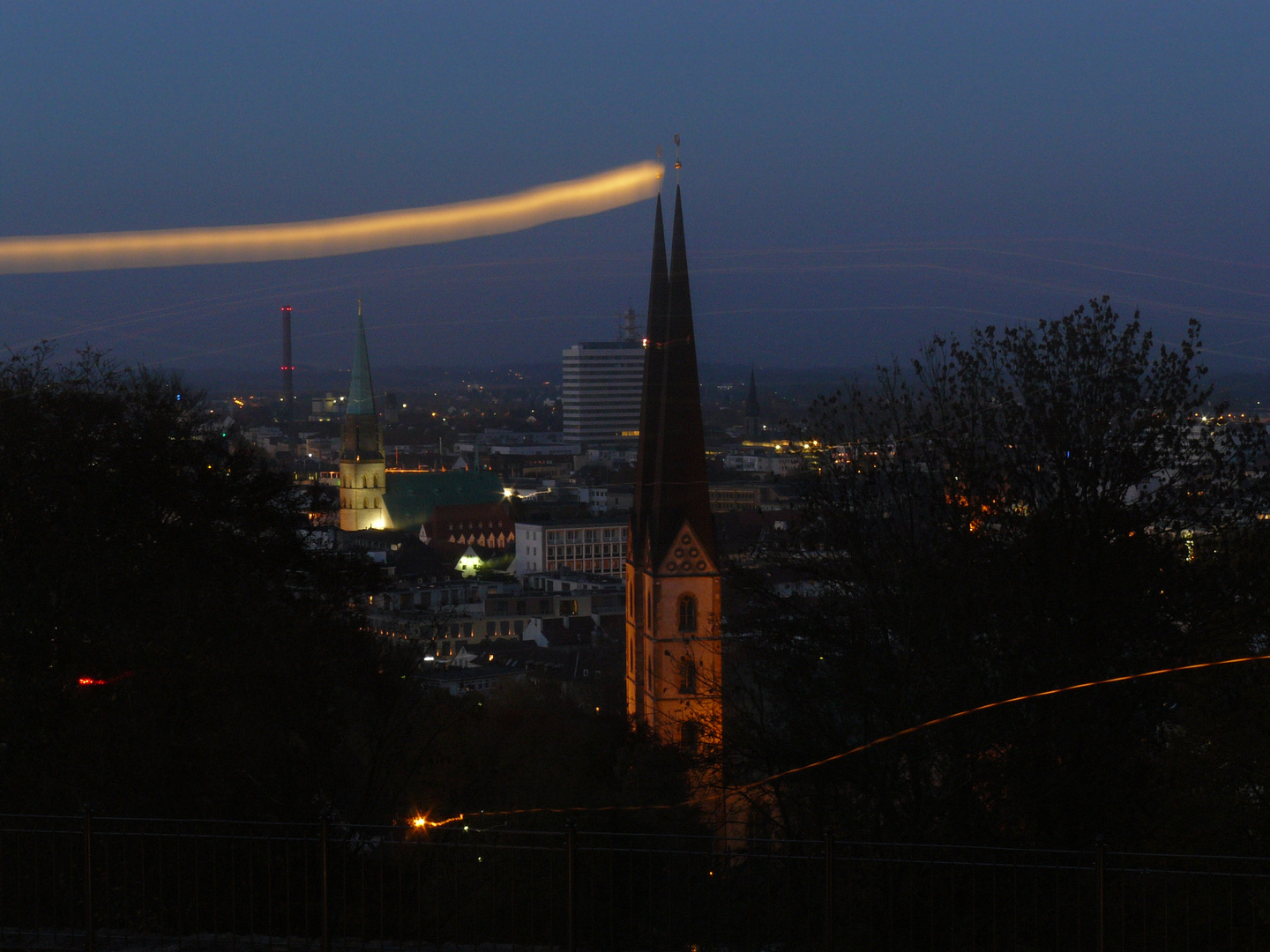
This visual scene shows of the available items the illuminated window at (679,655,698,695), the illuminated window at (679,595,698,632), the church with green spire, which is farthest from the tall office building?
the illuminated window at (679,655,698,695)

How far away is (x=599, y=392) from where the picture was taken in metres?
131

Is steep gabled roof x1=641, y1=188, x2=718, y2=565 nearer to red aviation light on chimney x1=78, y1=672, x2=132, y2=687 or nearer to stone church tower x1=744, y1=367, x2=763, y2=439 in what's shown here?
stone church tower x1=744, y1=367, x2=763, y2=439

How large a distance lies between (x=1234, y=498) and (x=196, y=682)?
27.1 ft

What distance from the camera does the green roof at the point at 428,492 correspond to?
313ft

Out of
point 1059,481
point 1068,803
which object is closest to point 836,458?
point 1059,481

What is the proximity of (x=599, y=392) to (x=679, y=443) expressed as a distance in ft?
317

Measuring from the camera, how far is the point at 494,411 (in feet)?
419

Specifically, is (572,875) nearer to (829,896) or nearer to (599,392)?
(829,896)

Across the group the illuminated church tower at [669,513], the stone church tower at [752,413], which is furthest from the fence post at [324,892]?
the illuminated church tower at [669,513]

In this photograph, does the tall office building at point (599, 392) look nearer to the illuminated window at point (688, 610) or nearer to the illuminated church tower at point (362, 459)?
the illuminated church tower at point (362, 459)

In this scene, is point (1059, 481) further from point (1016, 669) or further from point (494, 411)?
point (494, 411)

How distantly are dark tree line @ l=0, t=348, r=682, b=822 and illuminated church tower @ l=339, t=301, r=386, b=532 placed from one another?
7607 cm

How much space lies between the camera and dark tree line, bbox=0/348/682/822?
10016mm

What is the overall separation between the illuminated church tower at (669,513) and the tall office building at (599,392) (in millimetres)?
82032
